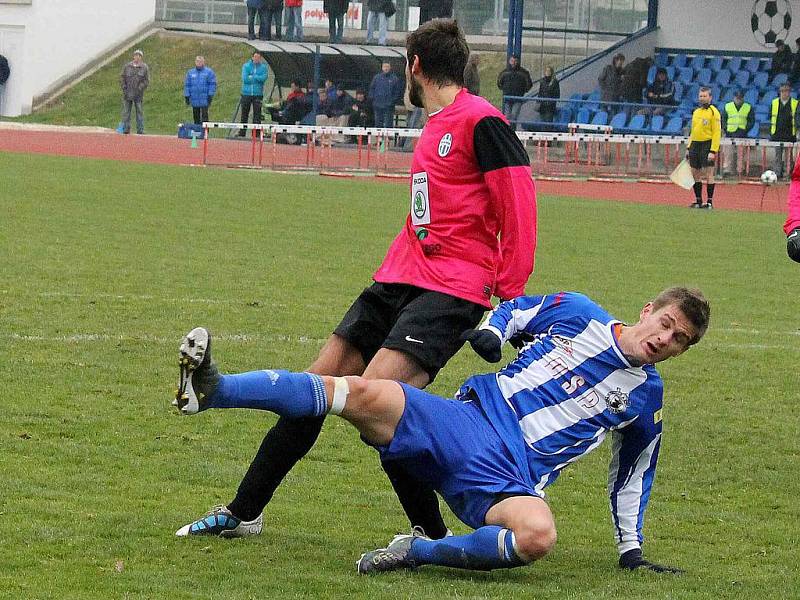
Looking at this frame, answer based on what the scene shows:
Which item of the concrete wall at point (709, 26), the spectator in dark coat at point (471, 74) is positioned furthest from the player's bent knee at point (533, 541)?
the concrete wall at point (709, 26)

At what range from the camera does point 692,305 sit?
14.8 ft

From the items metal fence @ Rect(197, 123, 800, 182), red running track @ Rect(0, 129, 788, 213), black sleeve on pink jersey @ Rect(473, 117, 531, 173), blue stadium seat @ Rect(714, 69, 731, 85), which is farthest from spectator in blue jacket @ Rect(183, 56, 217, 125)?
black sleeve on pink jersey @ Rect(473, 117, 531, 173)

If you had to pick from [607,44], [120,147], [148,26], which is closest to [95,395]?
[120,147]

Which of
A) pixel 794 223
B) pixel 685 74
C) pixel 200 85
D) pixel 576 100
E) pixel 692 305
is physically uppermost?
pixel 685 74

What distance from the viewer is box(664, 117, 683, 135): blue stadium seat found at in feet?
94.9

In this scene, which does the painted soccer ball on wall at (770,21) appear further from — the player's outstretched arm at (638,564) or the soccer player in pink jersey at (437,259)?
the player's outstretched arm at (638,564)

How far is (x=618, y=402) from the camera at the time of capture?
4625mm

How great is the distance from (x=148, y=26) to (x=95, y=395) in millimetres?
38075

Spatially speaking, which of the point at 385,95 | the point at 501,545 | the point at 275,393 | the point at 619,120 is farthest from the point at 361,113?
the point at 275,393

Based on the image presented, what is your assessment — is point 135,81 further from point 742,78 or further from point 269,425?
point 269,425

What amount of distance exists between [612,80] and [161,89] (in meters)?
15.0

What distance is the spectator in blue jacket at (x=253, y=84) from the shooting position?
31.4 metres

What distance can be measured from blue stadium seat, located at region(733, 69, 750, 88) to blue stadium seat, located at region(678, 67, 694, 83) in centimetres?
101

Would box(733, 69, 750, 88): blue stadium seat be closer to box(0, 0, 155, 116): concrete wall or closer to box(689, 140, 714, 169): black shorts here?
box(689, 140, 714, 169): black shorts
